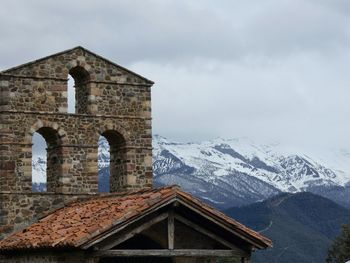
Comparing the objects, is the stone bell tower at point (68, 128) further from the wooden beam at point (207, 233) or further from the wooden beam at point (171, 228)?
the wooden beam at point (171, 228)

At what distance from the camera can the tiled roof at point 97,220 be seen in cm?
2578

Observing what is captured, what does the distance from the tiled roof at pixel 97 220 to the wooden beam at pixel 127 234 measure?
459 millimetres

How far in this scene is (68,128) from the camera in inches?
1302

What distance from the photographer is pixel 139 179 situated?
33.8 m

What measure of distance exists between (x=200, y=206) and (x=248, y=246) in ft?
6.49

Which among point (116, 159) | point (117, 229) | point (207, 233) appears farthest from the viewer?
point (116, 159)

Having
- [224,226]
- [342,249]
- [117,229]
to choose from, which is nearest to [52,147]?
[224,226]

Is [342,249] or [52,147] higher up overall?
[52,147]

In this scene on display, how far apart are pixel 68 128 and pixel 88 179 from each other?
5.36 feet

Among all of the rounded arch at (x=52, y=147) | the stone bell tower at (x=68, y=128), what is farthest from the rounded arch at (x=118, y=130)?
the rounded arch at (x=52, y=147)

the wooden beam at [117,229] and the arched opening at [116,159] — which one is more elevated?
the arched opening at [116,159]

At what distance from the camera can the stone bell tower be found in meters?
32.2

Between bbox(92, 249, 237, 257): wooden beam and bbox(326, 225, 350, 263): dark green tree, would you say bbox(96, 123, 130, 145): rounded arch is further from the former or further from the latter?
bbox(326, 225, 350, 263): dark green tree

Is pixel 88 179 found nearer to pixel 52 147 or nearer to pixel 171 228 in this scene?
pixel 52 147
